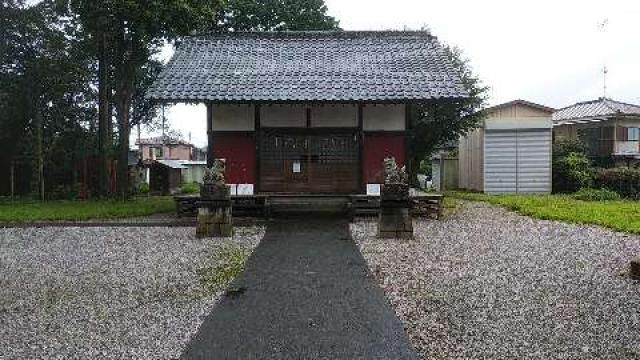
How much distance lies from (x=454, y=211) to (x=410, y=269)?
317 inches

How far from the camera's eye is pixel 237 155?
1548 cm

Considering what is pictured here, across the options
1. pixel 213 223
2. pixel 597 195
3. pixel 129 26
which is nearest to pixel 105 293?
pixel 213 223

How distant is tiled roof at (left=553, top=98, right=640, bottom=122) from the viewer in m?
26.5

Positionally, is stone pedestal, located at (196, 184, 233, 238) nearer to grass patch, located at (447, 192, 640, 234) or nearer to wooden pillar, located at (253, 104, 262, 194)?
wooden pillar, located at (253, 104, 262, 194)

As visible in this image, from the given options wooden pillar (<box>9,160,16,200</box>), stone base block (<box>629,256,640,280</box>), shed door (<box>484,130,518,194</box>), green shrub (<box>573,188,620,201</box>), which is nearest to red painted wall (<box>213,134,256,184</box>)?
stone base block (<box>629,256,640,280</box>)

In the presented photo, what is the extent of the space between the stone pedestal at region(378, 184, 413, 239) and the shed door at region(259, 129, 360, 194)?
177 inches

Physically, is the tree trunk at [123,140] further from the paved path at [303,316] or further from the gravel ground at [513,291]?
the paved path at [303,316]

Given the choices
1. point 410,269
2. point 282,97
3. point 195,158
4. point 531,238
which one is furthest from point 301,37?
point 195,158

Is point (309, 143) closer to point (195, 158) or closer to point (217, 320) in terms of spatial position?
point (217, 320)

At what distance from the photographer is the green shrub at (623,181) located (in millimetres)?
20578

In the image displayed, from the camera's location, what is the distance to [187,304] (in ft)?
19.9

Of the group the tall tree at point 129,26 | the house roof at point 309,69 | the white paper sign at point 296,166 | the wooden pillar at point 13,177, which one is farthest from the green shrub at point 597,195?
the wooden pillar at point 13,177

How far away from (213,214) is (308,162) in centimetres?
461

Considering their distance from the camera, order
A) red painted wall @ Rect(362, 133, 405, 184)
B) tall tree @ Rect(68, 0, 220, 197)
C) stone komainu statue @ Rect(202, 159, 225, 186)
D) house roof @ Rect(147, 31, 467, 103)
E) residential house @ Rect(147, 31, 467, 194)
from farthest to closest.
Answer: tall tree @ Rect(68, 0, 220, 197)
red painted wall @ Rect(362, 133, 405, 184)
residential house @ Rect(147, 31, 467, 194)
house roof @ Rect(147, 31, 467, 103)
stone komainu statue @ Rect(202, 159, 225, 186)
